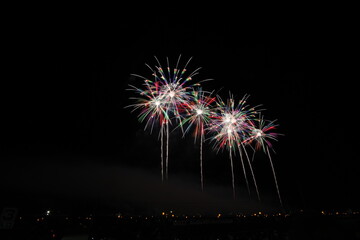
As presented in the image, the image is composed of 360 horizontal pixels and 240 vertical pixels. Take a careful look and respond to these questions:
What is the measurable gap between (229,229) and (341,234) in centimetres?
3223

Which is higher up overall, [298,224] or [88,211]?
[88,211]

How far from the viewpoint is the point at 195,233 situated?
105ft

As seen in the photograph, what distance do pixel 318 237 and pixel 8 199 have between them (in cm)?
8638

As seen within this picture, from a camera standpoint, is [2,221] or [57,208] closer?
[2,221]

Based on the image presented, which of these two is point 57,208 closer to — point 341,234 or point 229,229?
point 229,229

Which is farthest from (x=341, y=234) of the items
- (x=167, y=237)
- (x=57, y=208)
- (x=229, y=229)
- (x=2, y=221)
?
(x=57, y=208)

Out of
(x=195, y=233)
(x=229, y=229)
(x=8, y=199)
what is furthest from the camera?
(x=8, y=199)

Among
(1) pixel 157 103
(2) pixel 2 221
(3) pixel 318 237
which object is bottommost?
(3) pixel 318 237

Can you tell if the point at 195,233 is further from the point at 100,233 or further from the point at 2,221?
the point at 2,221

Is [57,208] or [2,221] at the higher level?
Result: [57,208]

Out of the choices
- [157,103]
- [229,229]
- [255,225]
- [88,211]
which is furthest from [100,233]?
[88,211]

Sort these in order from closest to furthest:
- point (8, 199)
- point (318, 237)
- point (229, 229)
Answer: point (318, 237), point (229, 229), point (8, 199)

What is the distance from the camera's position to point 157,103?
15609 mm

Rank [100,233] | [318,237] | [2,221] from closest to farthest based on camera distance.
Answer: [318,237], [2,221], [100,233]
